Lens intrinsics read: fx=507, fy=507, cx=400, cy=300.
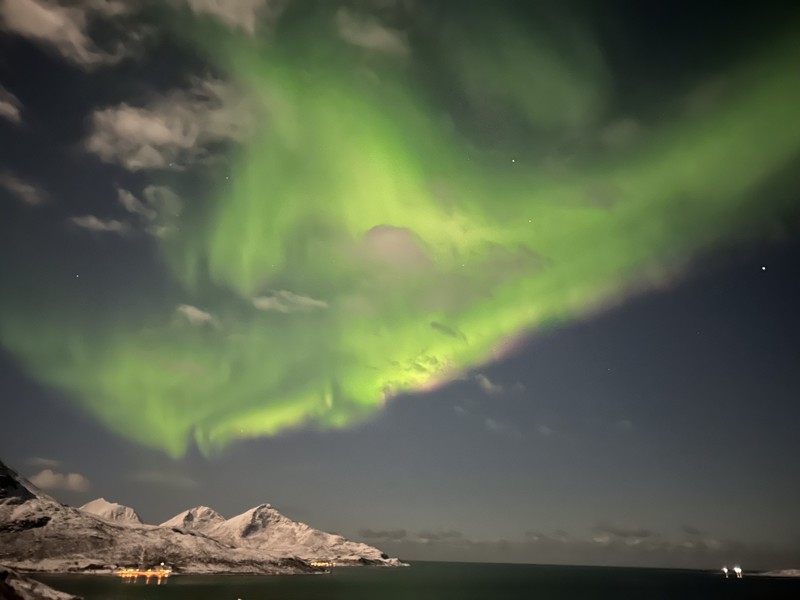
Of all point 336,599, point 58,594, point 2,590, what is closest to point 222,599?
point 336,599

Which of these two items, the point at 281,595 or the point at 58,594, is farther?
the point at 281,595

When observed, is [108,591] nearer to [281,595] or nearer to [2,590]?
[281,595]

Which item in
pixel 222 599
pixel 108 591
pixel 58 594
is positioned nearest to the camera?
pixel 58 594

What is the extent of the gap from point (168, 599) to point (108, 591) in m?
30.3

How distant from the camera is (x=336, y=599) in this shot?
197 m

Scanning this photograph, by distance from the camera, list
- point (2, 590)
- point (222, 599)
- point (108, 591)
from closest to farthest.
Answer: point (2, 590) → point (222, 599) → point (108, 591)

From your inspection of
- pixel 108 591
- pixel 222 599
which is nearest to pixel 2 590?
pixel 222 599

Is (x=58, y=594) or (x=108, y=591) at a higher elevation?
(x=58, y=594)

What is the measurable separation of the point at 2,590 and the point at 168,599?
378 feet

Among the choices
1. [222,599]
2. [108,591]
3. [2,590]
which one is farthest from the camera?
[108,591]

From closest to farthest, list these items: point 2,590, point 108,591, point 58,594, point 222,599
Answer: point 2,590 → point 58,594 → point 222,599 → point 108,591

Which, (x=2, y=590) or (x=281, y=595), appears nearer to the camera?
(x=2, y=590)

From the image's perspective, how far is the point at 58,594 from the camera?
289 ft

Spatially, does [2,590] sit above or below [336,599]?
above
